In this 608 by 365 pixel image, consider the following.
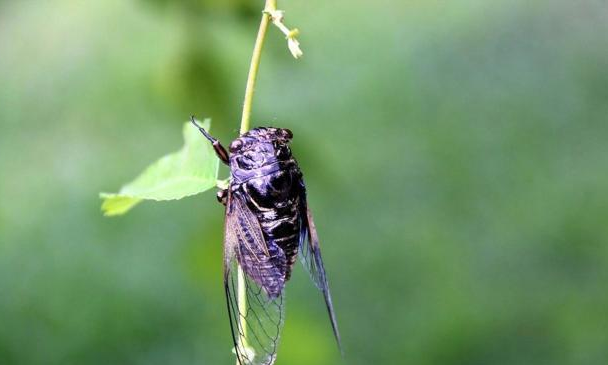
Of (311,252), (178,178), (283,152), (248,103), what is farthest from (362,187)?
(248,103)

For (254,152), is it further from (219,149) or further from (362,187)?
(362,187)

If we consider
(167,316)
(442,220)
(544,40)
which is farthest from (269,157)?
(544,40)

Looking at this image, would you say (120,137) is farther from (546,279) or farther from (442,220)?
(546,279)

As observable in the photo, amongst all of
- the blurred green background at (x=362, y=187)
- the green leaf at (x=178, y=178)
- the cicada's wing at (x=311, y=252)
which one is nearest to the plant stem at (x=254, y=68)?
the green leaf at (x=178, y=178)

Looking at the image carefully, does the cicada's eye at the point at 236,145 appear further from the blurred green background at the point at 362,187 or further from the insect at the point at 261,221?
the blurred green background at the point at 362,187

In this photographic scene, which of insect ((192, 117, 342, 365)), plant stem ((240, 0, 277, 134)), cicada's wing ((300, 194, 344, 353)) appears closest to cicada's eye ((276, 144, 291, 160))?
insect ((192, 117, 342, 365))

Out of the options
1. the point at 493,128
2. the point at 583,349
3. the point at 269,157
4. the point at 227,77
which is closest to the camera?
the point at 269,157
